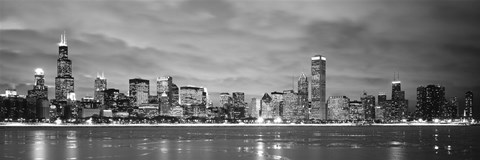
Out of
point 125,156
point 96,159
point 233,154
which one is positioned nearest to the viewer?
point 96,159

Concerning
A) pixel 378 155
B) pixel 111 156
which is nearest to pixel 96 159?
pixel 111 156

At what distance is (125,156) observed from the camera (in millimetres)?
45188

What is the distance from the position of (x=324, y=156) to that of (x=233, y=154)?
8.46 metres

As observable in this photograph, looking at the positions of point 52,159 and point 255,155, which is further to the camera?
point 255,155

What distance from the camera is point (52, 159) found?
42938mm

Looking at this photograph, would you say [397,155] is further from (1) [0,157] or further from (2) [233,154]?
(1) [0,157]

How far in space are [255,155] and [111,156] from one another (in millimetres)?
12712

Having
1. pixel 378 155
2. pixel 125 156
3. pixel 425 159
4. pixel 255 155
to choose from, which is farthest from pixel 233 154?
pixel 425 159

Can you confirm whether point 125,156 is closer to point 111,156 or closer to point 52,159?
point 111,156

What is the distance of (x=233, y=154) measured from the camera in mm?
48469

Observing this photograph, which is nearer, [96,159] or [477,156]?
[96,159]

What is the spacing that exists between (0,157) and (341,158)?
28.8m

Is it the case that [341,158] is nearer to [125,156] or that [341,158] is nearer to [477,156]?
[477,156]

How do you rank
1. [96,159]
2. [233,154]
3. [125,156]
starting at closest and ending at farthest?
[96,159], [125,156], [233,154]
